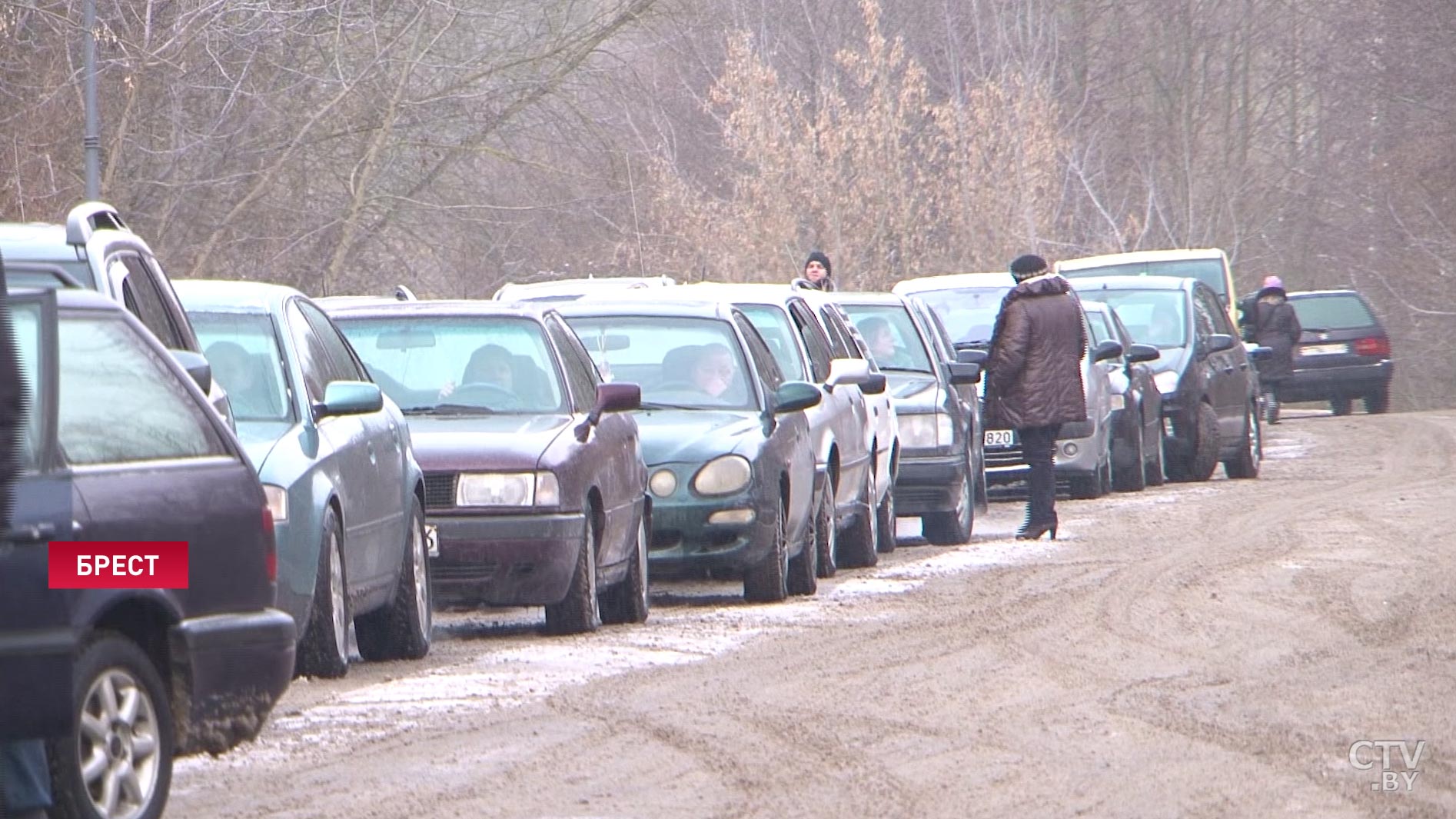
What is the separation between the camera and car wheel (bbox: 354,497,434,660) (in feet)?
35.6

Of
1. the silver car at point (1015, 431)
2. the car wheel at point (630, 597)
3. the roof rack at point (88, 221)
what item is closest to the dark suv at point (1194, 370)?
the silver car at point (1015, 431)

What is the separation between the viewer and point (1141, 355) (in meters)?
21.8

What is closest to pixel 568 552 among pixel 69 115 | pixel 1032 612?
pixel 1032 612

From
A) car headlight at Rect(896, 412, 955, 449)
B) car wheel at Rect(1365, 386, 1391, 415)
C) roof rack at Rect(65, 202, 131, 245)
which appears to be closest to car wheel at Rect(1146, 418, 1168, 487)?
car headlight at Rect(896, 412, 955, 449)

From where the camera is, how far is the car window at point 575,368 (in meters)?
12.6

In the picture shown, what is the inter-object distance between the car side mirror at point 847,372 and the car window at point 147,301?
22.3 ft

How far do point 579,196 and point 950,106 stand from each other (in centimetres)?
951

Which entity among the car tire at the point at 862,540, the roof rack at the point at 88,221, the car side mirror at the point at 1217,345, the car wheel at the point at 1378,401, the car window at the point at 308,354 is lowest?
the car wheel at the point at 1378,401

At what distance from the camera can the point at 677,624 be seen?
40.2ft

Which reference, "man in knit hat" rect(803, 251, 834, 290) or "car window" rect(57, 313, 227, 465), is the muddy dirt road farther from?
"man in knit hat" rect(803, 251, 834, 290)

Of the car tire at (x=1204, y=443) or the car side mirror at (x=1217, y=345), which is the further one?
the car side mirror at (x=1217, y=345)

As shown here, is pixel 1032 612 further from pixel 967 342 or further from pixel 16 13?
pixel 16 13

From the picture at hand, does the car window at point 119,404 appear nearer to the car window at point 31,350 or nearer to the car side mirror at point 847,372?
the car window at point 31,350

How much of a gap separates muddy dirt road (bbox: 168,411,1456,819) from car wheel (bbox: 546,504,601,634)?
0.10m
